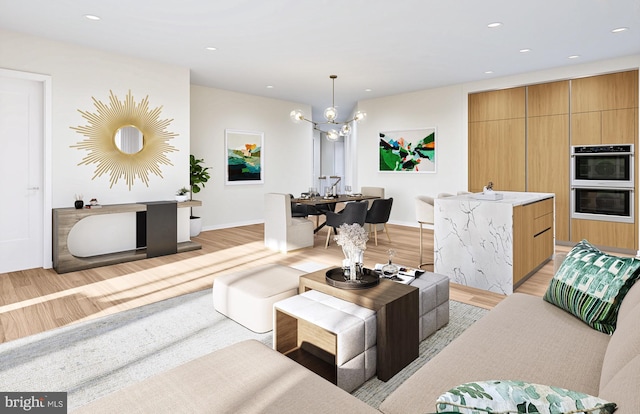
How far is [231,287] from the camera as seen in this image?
2906 mm

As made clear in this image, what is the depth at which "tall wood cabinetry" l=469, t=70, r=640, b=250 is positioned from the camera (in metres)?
5.26

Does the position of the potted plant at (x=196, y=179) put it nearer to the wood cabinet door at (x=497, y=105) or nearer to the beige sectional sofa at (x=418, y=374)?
the wood cabinet door at (x=497, y=105)

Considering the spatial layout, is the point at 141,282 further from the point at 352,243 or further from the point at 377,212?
the point at 377,212

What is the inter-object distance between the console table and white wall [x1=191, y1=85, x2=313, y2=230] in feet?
5.55

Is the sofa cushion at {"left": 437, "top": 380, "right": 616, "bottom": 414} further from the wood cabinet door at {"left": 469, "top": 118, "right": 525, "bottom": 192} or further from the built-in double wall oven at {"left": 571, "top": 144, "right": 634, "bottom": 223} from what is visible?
the wood cabinet door at {"left": 469, "top": 118, "right": 525, "bottom": 192}

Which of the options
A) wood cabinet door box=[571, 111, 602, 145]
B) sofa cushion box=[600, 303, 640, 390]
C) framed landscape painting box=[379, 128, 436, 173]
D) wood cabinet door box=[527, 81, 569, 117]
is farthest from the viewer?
framed landscape painting box=[379, 128, 436, 173]

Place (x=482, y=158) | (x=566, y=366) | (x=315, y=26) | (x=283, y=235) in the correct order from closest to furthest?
(x=566, y=366), (x=315, y=26), (x=283, y=235), (x=482, y=158)

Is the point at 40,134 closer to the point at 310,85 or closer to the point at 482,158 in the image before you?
the point at 310,85

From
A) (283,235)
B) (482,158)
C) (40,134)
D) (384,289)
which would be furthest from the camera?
(482,158)

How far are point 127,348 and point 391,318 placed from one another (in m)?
1.78

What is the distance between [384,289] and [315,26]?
304cm

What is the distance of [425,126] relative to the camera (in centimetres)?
732

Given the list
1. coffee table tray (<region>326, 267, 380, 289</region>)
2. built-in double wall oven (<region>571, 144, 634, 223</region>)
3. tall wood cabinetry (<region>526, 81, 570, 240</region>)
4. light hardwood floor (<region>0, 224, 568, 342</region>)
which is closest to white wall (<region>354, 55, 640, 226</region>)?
tall wood cabinetry (<region>526, 81, 570, 240</region>)

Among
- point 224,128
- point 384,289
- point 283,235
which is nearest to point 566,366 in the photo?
point 384,289
